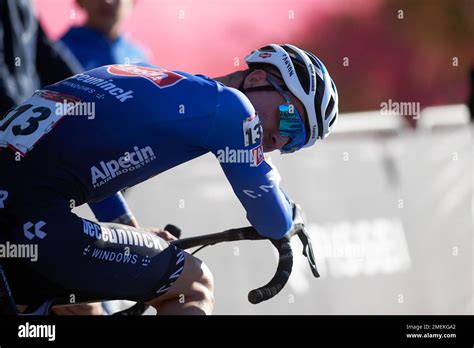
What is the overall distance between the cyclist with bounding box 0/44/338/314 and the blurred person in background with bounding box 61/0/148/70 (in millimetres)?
3398

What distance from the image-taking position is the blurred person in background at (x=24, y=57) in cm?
719

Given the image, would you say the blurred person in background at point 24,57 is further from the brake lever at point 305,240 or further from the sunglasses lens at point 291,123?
the brake lever at point 305,240

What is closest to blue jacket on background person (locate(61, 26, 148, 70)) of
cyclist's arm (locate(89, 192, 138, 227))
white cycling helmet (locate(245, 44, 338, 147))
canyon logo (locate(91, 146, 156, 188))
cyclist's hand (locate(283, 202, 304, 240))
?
cyclist's arm (locate(89, 192, 138, 227))

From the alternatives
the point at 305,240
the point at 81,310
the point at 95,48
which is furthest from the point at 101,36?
the point at 305,240

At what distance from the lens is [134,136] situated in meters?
4.16

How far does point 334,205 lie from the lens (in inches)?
287

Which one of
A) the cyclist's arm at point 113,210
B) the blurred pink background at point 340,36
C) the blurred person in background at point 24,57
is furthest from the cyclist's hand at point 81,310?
the blurred pink background at point 340,36

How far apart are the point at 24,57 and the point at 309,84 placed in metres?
3.57

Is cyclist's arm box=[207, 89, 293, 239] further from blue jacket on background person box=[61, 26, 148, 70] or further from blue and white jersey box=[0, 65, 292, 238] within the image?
blue jacket on background person box=[61, 26, 148, 70]

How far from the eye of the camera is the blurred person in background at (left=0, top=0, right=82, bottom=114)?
7188 millimetres

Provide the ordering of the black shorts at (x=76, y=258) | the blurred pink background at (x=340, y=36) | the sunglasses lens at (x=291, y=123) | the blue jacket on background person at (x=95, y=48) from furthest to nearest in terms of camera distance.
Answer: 1. the blurred pink background at (x=340, y=36)
2. the blue jacket on background person at (x=95, y=48)
3. the sunglasses lens at (x=291, y=123)
4. the black shorts at (x=76, y=258)

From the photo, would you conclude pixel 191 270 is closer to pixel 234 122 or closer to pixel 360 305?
pixel 234 122

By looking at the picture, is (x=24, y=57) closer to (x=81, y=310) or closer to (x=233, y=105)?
(x=81, y=310)
